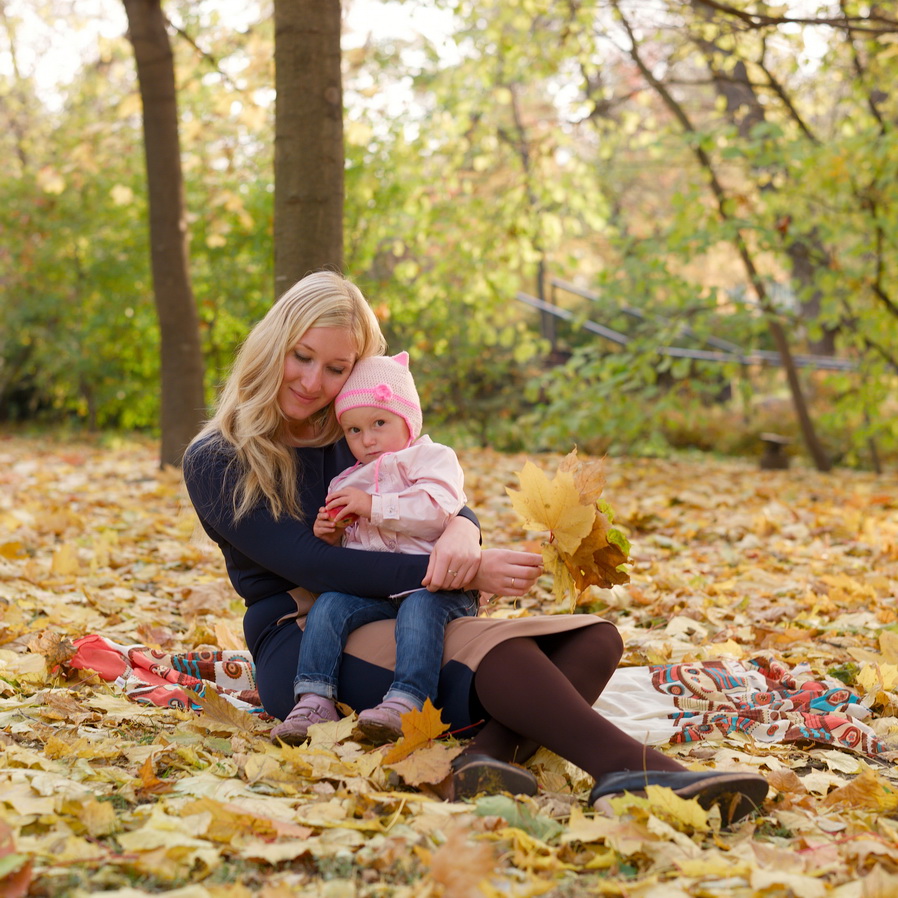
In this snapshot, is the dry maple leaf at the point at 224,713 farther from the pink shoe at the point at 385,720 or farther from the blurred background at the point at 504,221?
the blurred background at the point at 504,221

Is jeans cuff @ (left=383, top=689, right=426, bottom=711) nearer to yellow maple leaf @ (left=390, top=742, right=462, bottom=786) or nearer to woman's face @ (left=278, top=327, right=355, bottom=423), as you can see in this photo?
yellow maple leaf @ (left=390, top=742, right=462, bottom=786)

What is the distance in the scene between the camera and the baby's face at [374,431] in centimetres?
266

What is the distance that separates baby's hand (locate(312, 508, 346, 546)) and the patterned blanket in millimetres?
506

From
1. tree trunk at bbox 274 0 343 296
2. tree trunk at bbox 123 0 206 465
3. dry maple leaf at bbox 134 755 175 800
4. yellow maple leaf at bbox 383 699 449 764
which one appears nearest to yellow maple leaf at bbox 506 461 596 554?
yellow maple leaf at bbox 383 699 449 764

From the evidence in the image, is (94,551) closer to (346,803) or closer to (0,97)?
(346,803)

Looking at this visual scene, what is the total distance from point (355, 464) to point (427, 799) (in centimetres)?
101

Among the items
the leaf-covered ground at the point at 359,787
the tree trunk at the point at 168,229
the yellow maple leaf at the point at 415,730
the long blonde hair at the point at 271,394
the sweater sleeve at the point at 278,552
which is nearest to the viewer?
the leaf-covered ground at the point at 359,787

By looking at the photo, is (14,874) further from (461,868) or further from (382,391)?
(382,391)

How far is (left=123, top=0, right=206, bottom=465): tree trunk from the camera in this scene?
6.99 metres

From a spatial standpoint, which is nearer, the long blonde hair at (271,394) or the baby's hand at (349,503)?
A: the baby's hand at (349,503)

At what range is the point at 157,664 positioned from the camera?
2994 millimetres

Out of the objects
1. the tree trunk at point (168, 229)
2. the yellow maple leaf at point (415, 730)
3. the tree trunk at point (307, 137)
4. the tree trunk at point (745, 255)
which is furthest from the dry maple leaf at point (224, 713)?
the tree trunk at point (745, 255)

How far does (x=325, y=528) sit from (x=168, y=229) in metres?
5.21

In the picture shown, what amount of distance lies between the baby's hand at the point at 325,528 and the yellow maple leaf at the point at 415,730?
573 millimetres
